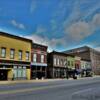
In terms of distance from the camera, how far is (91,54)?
97188 mm

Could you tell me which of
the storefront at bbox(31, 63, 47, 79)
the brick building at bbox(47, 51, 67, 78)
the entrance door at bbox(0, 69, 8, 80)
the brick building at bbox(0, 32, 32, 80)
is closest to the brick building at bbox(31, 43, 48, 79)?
the storefront at bbox(31, 63, 47, 79)

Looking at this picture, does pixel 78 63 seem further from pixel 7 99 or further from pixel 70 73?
pixel 7 99

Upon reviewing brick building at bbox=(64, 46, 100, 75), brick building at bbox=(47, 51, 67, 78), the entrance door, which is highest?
brick building at bbox=(64, 46, 100, 75)

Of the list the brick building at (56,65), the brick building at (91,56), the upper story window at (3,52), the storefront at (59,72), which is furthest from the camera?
the brick building at (91,56)

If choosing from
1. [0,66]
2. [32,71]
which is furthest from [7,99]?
[32,71]

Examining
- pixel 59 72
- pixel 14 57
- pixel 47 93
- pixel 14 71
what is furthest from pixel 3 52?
pixel 47 93

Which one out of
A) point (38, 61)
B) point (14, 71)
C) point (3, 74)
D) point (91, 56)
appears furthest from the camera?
point (91, 56)

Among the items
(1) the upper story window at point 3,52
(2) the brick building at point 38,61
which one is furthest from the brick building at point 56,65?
(1) the upper story window at point 3,52

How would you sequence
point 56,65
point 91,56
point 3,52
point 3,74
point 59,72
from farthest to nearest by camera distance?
point 91,56, point 59,72, point 56,65, point 3,74, point 3,52

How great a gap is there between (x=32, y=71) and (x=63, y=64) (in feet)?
53.3

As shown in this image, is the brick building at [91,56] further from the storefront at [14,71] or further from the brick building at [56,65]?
the storefront at [14,71]

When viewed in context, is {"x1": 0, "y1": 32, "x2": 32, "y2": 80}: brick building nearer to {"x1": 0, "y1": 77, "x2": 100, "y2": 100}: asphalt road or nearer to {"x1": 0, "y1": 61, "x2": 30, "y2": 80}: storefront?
{"x1": 0, "y1": 61, "x2": 30, "y2": 80}: storefront

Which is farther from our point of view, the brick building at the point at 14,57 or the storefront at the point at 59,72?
the storefront at the point at 59,72

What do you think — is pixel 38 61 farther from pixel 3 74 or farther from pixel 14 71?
pixel 3 74
